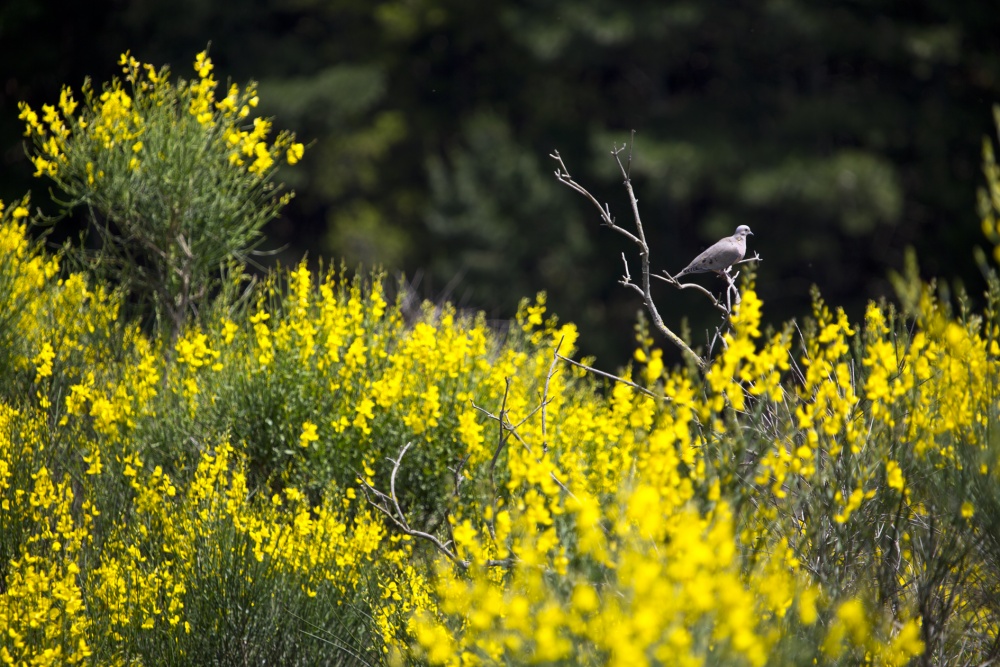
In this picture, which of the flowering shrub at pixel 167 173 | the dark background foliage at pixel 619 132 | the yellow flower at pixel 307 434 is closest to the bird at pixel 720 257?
the yellow flower at pixel 307 434

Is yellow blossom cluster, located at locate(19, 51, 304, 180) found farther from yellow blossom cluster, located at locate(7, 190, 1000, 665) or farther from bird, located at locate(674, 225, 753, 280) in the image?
A: bird, located at locate(674, 225, 753, 280)

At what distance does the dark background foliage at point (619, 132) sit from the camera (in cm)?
1725

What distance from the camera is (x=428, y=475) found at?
558 cm

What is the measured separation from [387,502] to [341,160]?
594 inches

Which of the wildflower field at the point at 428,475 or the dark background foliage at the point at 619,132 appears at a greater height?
the dark background foliage at the point at 619,132

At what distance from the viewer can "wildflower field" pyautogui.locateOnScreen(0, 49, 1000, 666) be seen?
2.86m

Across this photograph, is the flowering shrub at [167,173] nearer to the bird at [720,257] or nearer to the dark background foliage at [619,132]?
the bird at [720,257]

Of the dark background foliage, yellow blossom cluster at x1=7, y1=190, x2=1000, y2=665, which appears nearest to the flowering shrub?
yellow blossom cluster at x1=7, y1=190, x2=1000, y2=665

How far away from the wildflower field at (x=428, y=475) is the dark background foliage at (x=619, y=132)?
33.0ft

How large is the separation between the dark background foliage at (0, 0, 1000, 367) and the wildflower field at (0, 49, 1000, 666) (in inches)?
396

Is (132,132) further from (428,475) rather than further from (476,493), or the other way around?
(476,493)

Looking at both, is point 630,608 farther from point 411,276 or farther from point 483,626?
point 411,276

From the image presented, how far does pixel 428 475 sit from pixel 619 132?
14.3 meters

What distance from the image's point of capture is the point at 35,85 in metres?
18.9
